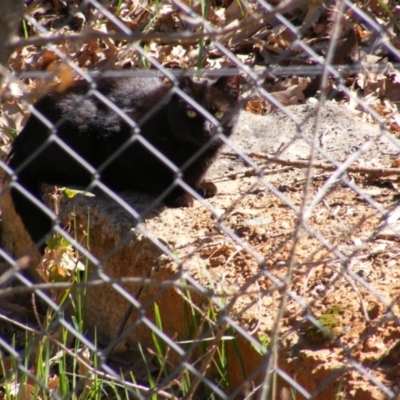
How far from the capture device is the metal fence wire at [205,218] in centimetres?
201

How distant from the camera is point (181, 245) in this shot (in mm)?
2912

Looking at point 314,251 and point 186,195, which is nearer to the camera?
point 314,251

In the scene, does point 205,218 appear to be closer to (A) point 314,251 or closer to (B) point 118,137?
(A) point 314,251

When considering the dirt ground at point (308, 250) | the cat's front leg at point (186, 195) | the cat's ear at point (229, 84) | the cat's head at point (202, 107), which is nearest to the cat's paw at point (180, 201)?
the cat's front leg at point (186, 195)

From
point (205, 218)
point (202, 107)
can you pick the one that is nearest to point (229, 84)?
point (202, 107)

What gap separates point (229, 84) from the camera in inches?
146

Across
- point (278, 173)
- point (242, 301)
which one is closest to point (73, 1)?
point (278, 173)

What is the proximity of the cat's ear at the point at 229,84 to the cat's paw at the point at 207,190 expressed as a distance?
1.49ft

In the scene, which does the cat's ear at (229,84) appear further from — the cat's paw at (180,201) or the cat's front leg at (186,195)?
the cat's paw at (180,201)

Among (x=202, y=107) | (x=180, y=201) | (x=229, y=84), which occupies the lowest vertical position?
(x=180, y=201)

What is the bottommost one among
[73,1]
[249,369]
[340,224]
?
[249,369]

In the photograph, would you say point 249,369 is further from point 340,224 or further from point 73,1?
point 73,1

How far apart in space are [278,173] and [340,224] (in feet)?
2.14

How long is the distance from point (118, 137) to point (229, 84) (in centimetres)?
60
